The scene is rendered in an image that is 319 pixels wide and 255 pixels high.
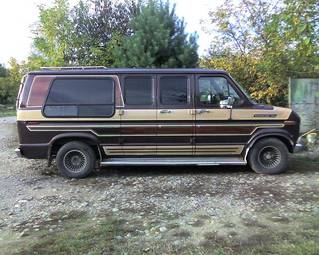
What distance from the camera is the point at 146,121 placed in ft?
31.0

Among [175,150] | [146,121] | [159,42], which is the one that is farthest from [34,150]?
[159,42]

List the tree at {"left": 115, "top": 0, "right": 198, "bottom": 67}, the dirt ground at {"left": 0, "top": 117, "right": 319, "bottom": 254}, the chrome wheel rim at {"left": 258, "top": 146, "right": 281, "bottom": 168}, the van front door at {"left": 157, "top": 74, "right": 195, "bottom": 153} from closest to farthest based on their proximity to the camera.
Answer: the dirt ground at {"left": 0, "top": 117, "right": 319, "bottom": 254}, the van front door at {"left": 157, "top": 74, "right": 195, "bottom": 153}, the chrome wheel rim at {"left": 258, "top": 146, "right": 281, "bottom": 168}, the tree at {"left": 115, "top": 0, "right": 198, "bottom": 67}

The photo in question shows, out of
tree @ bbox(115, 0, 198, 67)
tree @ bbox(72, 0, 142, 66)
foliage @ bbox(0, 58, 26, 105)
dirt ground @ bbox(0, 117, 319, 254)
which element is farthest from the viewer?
foliage @ bbox(0, 58, 26, 105)

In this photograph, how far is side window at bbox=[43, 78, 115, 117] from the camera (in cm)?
942

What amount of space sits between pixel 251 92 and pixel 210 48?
231 cm

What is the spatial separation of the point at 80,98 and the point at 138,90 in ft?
3.75

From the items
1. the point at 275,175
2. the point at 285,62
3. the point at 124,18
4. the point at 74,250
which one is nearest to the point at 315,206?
the point at 275,175

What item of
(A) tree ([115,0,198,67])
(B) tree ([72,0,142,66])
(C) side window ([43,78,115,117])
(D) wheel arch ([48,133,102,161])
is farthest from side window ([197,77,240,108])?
(B) tree ([72,0,142,66])

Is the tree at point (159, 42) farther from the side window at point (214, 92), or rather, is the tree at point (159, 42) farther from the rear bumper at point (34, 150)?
the rear bumper at point (34, 150)

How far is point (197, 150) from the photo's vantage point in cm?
958

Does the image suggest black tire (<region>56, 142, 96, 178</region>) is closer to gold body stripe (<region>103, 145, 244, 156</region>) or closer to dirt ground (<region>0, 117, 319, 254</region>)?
dirt ground (<region>0, 117, 319, 254</region>)

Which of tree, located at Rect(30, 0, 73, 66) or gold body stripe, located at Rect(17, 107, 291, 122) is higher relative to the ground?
tree, located at Rect(30, 0, 73, 66)

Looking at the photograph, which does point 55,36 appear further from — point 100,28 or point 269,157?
point 269,157

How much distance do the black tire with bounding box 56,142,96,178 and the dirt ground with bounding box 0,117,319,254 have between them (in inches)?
8.7
